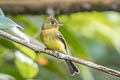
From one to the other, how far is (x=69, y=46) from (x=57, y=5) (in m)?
0.49

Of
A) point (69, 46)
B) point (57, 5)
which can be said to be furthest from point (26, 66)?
point (57, 5)

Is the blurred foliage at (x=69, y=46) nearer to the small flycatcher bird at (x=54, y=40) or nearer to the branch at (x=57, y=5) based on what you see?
the branch at (x=57, y=5)

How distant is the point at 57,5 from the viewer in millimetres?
3680

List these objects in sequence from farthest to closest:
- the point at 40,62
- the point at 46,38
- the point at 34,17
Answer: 1. the point at 34,17
2. the point at 40,62
3. the point at 46,38

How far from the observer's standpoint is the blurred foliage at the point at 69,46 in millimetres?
2816

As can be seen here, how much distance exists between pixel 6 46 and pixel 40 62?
32 cm

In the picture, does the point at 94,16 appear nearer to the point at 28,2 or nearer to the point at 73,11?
the point at 73,11

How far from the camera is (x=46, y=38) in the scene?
105 inches

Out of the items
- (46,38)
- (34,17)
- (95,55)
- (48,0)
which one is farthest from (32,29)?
(95,55)

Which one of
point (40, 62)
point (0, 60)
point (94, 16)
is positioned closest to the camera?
point (0, 60)

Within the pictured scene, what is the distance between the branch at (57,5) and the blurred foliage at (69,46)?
0.05 metres

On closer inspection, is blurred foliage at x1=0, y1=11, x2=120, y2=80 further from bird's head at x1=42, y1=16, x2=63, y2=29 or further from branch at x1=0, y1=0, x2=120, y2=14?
bird's head at x1=42, y1=16, x2=63, y2=29

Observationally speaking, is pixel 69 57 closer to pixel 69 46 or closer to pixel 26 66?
pixel 26 66

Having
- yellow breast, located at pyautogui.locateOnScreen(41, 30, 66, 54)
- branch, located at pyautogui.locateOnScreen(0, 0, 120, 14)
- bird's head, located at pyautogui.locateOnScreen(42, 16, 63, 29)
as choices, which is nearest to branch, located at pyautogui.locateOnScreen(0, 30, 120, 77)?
yellow breast, located at pyautogui.locateOnScreen(41, 30, 66, 54)
